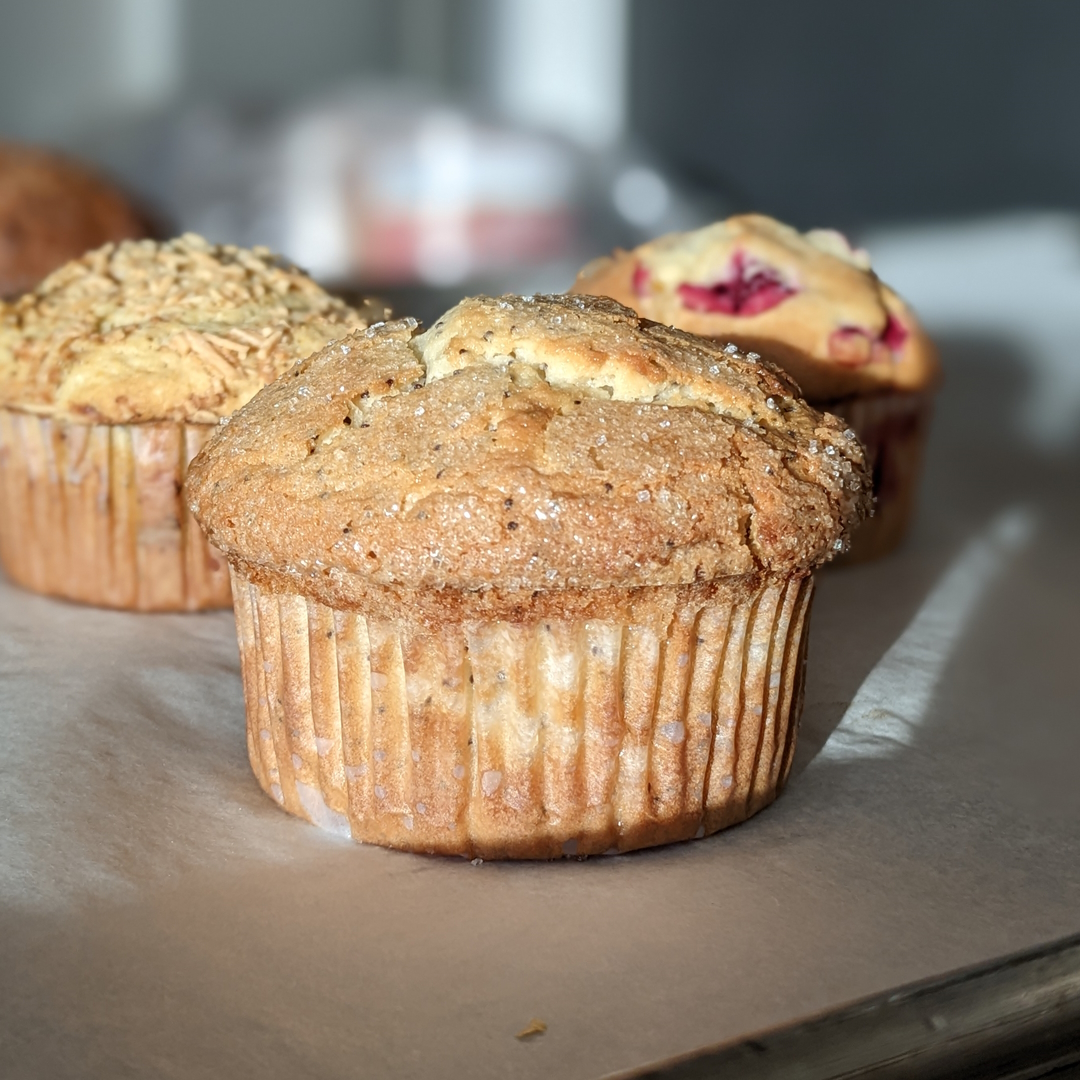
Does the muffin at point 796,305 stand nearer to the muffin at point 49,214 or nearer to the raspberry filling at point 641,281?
the raspberry filling at point 641,281

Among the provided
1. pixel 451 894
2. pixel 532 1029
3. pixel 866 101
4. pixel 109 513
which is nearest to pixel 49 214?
Answer: pixel 109 513

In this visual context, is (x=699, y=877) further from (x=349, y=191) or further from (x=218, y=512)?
(x=349, y=191)

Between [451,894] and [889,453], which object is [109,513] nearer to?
[451,894]

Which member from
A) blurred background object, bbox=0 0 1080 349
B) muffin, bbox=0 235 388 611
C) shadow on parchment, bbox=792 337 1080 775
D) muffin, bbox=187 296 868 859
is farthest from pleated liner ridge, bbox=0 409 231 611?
blurred background object, bbox=0 0 1080 349

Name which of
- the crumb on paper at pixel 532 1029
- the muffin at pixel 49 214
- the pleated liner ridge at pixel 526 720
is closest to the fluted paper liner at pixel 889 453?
the pleated liner ridge at pixel 526 720

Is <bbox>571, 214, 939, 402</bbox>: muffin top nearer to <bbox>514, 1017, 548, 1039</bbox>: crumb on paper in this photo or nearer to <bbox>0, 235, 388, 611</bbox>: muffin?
<bbox>0, 235, 388, 611</bbox>: muffin

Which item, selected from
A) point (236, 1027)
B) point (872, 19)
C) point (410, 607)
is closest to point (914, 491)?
point (410, 607)

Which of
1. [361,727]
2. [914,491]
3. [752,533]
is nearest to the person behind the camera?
[752,533]
